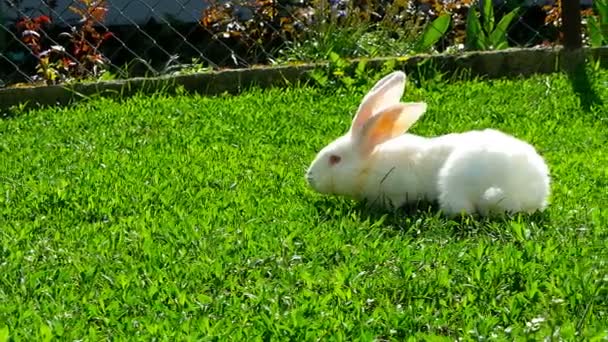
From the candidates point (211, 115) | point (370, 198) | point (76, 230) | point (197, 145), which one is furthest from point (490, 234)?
point (211, 115)

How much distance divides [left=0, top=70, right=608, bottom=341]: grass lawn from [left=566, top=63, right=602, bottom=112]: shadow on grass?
5.4 inches

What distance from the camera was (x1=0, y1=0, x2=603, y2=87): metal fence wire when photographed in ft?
24.0

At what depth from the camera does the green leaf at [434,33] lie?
24.0ft

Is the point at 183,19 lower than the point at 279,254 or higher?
lower

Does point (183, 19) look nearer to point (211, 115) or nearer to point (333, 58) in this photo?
point (333, 58)

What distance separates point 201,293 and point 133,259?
0.41m

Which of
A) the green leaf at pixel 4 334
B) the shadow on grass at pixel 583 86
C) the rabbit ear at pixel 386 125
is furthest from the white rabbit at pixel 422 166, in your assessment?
the shadow on grass at pixel 583 86

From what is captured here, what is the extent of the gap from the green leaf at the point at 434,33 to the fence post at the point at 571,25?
73 centimetres

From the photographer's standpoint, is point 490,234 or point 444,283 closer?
point 444,283

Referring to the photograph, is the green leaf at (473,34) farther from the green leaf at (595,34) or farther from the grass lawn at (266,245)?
the grass lawn at (266,245)

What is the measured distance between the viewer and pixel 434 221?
12.8ft

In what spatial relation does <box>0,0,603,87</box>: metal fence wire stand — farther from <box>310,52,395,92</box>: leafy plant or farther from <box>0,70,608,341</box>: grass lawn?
<box>0,70,608,341</box>: grass lawn

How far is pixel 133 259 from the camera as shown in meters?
3.63

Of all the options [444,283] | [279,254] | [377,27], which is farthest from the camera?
[377,27]
